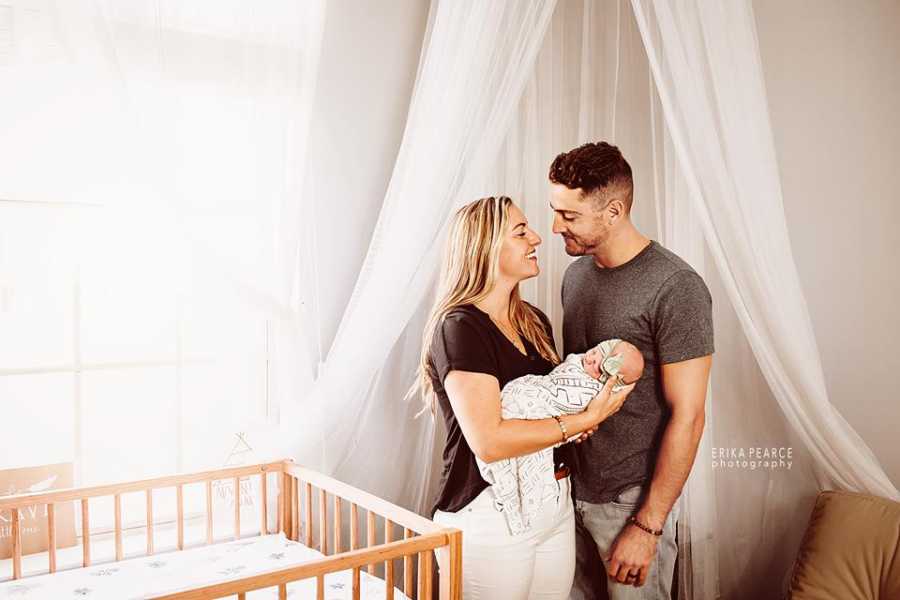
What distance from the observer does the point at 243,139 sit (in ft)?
6.27

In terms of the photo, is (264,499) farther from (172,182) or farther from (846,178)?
(846,178)

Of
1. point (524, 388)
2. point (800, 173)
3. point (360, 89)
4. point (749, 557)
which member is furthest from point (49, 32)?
point (749, 557)

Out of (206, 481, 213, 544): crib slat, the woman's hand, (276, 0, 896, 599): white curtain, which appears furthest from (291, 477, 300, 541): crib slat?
the woman's hand

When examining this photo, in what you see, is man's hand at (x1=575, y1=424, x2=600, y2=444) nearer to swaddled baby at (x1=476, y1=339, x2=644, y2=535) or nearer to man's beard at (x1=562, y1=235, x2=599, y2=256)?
swaddled baby at (x1=476, y1=339, x2=644, y2=535)

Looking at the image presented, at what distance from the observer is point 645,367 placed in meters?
1.92

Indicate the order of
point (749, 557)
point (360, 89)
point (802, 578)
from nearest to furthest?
point (802, 578) → point (749, 557) → point (360, 89)

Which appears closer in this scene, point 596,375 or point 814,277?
point 596,375

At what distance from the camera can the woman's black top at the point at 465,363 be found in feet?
5.85

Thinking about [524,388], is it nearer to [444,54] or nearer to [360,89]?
[444,54]

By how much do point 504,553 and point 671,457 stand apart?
483mm

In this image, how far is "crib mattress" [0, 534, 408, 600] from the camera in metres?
1.77

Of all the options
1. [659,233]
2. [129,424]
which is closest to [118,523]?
[129,424]

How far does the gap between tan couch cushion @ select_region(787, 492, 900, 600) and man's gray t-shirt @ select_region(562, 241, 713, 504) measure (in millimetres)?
535

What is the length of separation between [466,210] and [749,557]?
1298 millimetres
